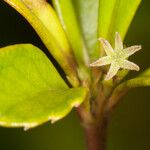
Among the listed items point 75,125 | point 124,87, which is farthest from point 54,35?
point 75,125

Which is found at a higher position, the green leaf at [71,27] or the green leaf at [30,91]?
the green leaf at [30,91]

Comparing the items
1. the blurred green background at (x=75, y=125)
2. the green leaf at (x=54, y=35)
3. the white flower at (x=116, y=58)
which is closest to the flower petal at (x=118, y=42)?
the white flower at (x=116, y=58)

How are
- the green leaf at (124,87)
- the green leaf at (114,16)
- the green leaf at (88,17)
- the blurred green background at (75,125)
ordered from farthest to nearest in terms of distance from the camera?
the blurred green background at (75,125) < the green leaf at (88,17) < the green leaf at (114,16) < the green leaf at (124,87)

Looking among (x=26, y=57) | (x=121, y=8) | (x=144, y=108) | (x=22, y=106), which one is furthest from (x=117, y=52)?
(x=144, y=108)

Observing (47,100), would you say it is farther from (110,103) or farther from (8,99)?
(110,103)

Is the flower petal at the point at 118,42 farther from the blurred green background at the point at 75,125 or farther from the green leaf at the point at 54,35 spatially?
the blurred green background at the point at 75,125

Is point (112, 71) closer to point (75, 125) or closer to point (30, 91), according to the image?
point (30, 91)
